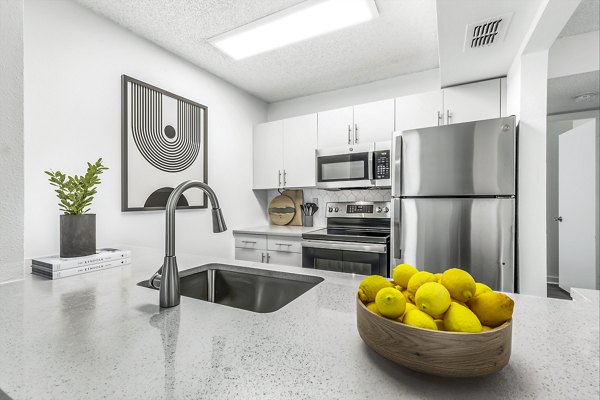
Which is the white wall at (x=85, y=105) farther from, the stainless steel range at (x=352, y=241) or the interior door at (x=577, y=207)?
the interior door at (x=577, y=207)

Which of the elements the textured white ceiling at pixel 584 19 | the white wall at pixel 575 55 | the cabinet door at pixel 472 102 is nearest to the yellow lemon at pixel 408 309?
the cabinet door at pixel 472 102

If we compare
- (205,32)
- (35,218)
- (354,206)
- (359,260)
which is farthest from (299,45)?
(35,218)

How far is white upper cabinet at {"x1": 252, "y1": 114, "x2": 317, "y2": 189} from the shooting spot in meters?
3.22

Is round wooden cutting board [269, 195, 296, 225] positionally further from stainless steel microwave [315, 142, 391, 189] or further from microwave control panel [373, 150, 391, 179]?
microwave control panel [373, 150, 391, 179]

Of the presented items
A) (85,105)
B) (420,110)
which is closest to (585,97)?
(420,110)

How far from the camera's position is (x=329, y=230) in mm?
3010

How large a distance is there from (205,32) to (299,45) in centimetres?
77

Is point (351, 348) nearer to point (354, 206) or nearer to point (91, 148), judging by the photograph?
point (91, 148)

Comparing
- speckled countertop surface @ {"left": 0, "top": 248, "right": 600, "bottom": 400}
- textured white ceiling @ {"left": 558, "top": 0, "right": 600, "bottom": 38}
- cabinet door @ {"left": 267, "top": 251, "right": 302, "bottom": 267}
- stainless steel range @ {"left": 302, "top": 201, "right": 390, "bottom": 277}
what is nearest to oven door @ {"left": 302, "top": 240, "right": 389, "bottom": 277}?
stainless steel range @ {"left": 302, "top": 201, "right": 390, "bottom": 277}

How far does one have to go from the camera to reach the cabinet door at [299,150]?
3203 millimetres

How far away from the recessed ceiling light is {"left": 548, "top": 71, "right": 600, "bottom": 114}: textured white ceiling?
0.03 m

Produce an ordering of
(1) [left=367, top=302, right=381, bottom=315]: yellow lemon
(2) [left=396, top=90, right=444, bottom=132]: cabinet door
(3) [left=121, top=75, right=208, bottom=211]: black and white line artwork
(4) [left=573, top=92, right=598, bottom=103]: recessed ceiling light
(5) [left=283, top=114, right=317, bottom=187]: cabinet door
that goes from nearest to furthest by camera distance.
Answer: (1) [left=367, top=302, right=381, bottom=315]: yellow lemon < (3) [left=121, top=75, right=208, bottom=211]: black and white line artwork < (2) [left=396, top=90, right=444, bottom=132]: cabinet door < (4) [left=573, top=92, right=598, bottom=103]: recessed ceiling light < (5) [left=283, top=114, right=317, bottom=187]: cabinet door

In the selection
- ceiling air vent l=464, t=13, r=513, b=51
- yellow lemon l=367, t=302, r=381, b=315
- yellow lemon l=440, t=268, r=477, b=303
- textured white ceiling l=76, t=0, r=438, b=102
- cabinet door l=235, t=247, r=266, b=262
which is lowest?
cabinet door l=235, t=247, r=266, b=262

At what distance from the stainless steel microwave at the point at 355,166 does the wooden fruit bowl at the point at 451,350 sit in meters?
2.29
